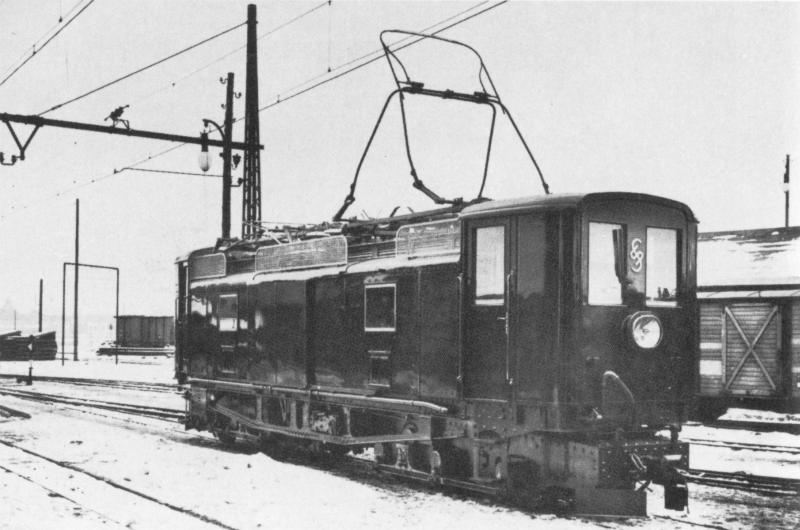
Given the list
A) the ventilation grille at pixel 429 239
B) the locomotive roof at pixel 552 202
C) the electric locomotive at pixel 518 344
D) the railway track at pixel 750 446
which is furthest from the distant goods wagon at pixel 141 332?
the locomotive roof at pixel 552 202

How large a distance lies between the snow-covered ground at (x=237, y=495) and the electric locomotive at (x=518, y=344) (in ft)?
1.54

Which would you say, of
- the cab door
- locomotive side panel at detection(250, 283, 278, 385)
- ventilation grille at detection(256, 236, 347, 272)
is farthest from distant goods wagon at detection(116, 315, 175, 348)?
the cab door

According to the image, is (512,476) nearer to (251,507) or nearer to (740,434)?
(251,507)

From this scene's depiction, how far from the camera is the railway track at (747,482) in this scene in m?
10.1

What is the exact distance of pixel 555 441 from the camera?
29.0 ft

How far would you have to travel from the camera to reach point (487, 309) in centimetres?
941

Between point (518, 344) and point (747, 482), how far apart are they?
363 cm

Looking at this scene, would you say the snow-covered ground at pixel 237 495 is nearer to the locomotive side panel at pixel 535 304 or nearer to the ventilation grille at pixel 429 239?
the locomotive side panel at pixel 535 304

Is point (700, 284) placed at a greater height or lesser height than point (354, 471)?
greater

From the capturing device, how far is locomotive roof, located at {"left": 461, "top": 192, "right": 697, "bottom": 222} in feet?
29.2

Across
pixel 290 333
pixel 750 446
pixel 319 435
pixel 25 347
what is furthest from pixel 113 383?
pixel 25 347

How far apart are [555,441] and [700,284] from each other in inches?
419

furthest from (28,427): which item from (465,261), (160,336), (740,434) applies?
(160,336)

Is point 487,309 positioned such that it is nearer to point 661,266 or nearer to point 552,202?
point 552,202
